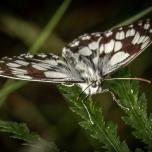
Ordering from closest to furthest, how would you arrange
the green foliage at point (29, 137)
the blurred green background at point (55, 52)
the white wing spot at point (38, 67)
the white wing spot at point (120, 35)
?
the green foliage at point (29, 137)
the white wing spot at point (38, 67)
the white wing spot at point (120, 35)
the blurred green background at point (55, 52)

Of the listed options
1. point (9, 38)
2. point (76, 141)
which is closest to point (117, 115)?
point (76, 141)

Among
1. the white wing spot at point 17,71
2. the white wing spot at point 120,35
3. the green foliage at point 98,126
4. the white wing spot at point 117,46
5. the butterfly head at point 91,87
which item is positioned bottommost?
the green foliage at point 98,126

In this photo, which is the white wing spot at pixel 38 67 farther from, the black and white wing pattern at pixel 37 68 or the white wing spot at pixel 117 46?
the white wing spot at pixel 117 46

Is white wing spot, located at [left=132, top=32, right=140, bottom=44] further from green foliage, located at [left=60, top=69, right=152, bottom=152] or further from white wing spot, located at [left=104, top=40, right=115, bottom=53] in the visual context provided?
green foliage, located at [left=60, top=69, right=152, bottom=152]

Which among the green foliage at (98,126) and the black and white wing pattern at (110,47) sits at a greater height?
the black and white wing pattern at (110,47)

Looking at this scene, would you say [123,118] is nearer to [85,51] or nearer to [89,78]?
[89,78]

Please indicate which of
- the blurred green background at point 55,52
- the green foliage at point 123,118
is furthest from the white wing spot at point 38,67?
the blurred green background at point 55,52

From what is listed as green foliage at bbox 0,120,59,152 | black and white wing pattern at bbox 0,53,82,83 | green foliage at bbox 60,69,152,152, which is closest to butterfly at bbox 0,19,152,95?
black and white wing pattern at bbox 0,53,82,83

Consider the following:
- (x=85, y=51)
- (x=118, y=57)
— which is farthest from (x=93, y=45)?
(x=118, y=57)
